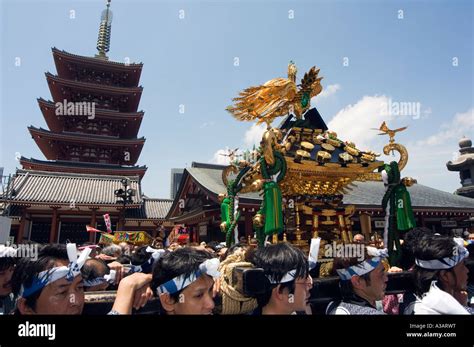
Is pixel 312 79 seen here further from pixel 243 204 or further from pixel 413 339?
pixel 243 204

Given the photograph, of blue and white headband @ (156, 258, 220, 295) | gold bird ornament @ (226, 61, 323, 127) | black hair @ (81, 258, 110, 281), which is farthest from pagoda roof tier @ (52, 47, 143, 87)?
blue and white headband @ (156, 258, 220, 295)

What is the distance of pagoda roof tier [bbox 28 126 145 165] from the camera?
72.1 ft

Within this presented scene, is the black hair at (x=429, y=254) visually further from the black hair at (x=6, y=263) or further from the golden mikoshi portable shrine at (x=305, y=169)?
the black hair at (x=6, y=263)

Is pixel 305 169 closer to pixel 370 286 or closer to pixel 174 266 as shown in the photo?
pixel 370 286

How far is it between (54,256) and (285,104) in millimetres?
4520

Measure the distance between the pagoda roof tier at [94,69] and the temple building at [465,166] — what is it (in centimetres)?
3336

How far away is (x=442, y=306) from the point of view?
2.23 metres

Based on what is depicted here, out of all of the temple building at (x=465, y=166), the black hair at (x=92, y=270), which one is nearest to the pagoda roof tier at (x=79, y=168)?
the black hair at (x=92, y=270)

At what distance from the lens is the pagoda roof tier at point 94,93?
77.4ft

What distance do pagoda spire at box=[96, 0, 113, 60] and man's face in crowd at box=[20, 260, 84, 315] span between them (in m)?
30.3

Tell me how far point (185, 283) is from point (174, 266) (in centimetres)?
14

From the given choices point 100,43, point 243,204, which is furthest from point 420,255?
point 100,43

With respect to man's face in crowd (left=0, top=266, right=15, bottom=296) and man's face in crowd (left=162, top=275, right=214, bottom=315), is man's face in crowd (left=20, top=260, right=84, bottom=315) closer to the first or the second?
man's face in crowd (left=162, top=275, right=214, bottom=315)

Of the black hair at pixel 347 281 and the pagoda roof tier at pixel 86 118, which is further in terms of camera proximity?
the pagoda roof tier at pixel 86 118
